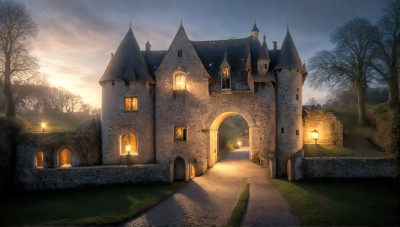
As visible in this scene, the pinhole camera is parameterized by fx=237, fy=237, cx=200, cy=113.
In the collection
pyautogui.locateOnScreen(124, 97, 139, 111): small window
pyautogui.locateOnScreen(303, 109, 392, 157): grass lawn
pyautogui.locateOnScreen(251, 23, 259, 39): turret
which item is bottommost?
pyautogui.locateOnScreen(303, 109, 392, 157): grass lawn

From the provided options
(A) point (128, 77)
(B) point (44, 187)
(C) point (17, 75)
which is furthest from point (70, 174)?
(C) point (17, 75)

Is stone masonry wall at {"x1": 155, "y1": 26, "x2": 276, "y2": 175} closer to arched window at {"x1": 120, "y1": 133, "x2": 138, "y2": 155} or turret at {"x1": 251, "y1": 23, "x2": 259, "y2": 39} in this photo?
arched window at {"x1": 120, "y1": 133, "x2": 138, "y2": 155}

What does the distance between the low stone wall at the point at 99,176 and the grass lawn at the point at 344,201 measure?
33.3ft

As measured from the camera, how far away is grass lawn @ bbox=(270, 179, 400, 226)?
12.4 meters

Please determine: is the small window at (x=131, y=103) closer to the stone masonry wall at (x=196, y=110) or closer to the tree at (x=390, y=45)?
the stone masonry wall at (x=196, y=110)

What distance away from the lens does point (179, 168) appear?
2442 cm

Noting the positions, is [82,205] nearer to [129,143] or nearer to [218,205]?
[218,205]

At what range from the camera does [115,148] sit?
2473 cm

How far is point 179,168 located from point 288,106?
504 inches

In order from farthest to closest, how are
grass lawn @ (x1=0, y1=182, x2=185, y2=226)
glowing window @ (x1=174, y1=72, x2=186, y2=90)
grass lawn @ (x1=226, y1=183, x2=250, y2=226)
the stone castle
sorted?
glowing window @ (x1=174, y1=72, x2=186, y2=90) → the stone castle → grass lawn @ (x1=0, y1=182, x2=185, y2=226) → grass lawn @ (x1=226, y1=183, x2=250, y2=226)

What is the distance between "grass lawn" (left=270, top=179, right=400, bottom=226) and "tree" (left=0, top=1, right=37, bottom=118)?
97.2ft

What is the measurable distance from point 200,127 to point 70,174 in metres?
12.6

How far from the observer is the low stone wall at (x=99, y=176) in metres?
20.1

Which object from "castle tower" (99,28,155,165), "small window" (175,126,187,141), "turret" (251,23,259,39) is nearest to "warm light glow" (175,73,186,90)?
"castle tower" (99,28,155,165)
